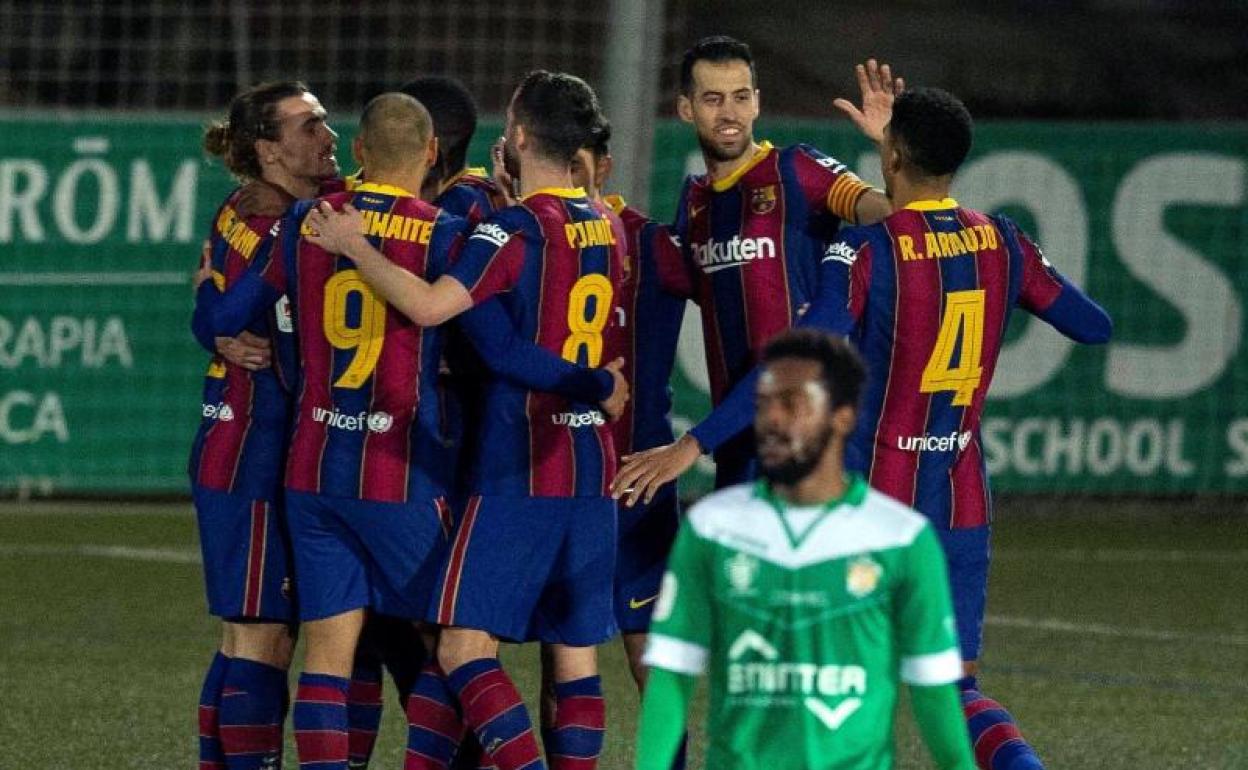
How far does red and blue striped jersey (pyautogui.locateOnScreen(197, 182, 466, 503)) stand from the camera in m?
6.10

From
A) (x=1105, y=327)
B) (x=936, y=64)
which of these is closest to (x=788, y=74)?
(x=936, y=64)

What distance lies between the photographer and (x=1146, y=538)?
42.1 ft

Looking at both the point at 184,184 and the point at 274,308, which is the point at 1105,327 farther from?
the point at 184,184

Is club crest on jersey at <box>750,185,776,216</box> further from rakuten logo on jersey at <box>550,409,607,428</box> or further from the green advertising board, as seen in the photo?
the green advertising board

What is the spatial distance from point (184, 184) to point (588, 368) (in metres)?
7.08

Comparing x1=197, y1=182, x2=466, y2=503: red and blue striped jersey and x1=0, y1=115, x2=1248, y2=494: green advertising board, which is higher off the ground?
x1=197, y1=182, x2=466, y2=503: red and blue striped jersey

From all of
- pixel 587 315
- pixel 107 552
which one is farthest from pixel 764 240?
pixel 107 552

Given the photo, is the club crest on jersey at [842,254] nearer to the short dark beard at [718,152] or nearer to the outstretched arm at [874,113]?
the outstretched arm at [874,113]

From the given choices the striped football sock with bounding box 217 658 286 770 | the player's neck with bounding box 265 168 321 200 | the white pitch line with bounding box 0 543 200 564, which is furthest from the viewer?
the white pitch line with bounding box 0 543 200 564

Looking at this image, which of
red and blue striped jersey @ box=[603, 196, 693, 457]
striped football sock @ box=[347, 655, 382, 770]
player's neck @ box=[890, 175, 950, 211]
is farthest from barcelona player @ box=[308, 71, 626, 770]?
player's neck @ box=[890, 175, 950, 211]

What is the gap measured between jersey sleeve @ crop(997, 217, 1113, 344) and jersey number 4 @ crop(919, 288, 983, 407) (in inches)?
8.2

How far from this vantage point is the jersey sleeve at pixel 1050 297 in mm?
6258

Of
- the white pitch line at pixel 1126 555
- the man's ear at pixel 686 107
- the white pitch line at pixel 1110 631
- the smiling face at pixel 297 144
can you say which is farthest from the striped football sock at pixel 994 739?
the white pitch line at pixel 1126 555

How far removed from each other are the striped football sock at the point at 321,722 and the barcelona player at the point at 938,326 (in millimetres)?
1213
